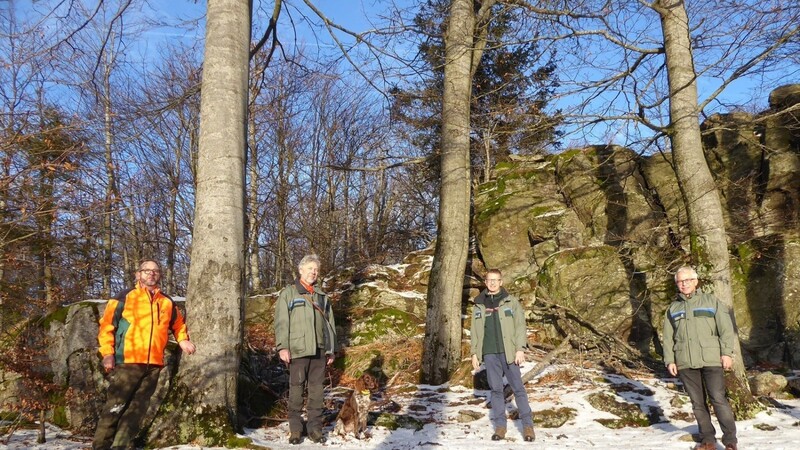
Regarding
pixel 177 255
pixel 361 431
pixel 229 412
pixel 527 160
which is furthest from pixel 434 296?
pixel 177 255

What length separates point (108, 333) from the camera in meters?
4.58

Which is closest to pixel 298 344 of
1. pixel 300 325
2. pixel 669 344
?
pixel 300 325

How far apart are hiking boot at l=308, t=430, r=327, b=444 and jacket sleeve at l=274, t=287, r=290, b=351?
93 centimetres

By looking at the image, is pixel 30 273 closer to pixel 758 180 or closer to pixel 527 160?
pixel 527 160

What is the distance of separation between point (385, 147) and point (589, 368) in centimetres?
1501

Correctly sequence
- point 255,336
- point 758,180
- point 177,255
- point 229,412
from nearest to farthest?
point 229,412 < point 255,336 < point 758,180 < point 177,255

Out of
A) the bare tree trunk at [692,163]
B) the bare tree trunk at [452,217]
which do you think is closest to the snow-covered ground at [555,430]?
the bare tree trunk at [452,217]

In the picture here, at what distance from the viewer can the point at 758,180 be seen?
1076 cm

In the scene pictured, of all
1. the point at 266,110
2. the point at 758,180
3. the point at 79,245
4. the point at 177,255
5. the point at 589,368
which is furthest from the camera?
the point at 177,255

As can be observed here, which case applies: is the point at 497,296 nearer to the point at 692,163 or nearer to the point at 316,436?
the point at 316,436

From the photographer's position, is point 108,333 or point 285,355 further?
point 285,355

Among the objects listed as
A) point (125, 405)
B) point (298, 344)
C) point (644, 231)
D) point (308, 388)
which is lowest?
point (308, 388)

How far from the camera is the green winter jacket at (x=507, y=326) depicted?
5918 millimetres

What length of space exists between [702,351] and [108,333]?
558cm
